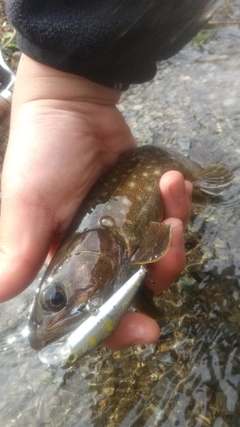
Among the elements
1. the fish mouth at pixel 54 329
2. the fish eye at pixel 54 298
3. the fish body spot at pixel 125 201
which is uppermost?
the fish eye at pixel 54 298

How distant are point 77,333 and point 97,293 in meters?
0.28

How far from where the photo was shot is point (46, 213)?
2898 mm

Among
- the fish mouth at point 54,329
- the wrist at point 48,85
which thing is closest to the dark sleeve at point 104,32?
the wrist at point 48,85

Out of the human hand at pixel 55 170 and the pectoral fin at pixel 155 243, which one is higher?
the human hand at pixel 55 170

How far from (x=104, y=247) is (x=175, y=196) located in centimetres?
57

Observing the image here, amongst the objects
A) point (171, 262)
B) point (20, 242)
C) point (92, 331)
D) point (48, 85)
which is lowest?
point (171, 262)

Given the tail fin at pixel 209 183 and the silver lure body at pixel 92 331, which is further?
the tail fin at pixel 209 183

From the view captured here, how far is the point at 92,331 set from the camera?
254 cm

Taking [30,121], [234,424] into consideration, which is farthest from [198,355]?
[30,121]

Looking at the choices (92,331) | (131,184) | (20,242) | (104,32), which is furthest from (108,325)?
(104,32)

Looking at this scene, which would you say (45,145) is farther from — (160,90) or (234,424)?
(160,90)

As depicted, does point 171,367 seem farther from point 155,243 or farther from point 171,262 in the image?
point 155,243

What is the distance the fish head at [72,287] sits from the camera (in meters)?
2.64

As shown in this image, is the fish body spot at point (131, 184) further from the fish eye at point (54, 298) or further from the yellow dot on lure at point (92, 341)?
the yellow dot on lure at point (92, 341)
